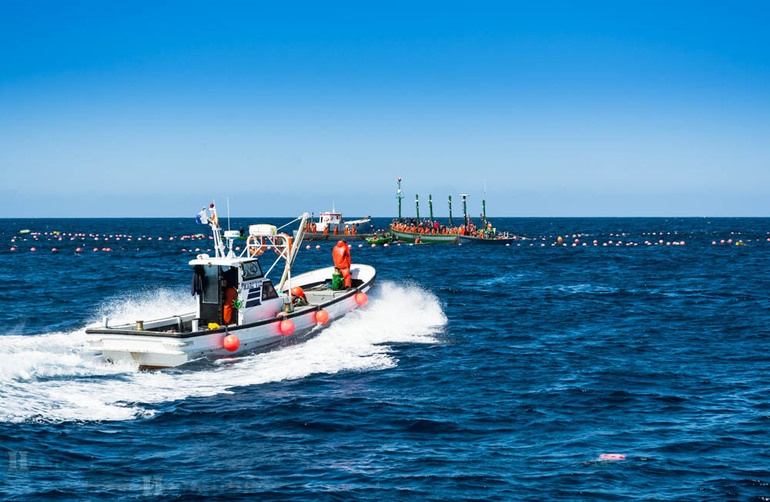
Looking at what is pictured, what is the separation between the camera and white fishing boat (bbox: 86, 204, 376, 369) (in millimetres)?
18844

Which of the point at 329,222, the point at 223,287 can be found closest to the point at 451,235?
the point at 329,222

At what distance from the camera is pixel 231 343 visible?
19.9 m

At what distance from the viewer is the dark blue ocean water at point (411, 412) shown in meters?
11.9

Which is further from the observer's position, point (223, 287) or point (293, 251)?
point (293, 251)

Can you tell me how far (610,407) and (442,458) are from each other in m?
5.42

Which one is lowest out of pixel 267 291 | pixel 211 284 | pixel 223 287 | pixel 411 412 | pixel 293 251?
pixel 411 412

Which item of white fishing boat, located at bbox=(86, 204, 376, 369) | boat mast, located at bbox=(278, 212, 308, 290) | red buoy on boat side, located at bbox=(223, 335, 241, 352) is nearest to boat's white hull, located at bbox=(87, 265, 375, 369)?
white fishing boat, located at bbox=(86, 204, 376, 369)

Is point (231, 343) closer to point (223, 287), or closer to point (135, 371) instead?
point (223, 287)

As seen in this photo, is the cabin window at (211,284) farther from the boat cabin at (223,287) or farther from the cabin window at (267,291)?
the cabin window at (267,291)

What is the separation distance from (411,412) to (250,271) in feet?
26.3

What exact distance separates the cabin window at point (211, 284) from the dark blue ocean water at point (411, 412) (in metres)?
2.30

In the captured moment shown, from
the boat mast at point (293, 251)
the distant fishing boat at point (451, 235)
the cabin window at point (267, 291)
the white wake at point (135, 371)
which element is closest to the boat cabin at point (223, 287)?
the cabin window at point (267, 291)

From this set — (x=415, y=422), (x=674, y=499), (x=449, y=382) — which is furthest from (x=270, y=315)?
(x=674, y=499)

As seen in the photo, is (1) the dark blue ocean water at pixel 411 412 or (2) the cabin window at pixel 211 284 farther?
(2) the cabin window at pixel 211 284
